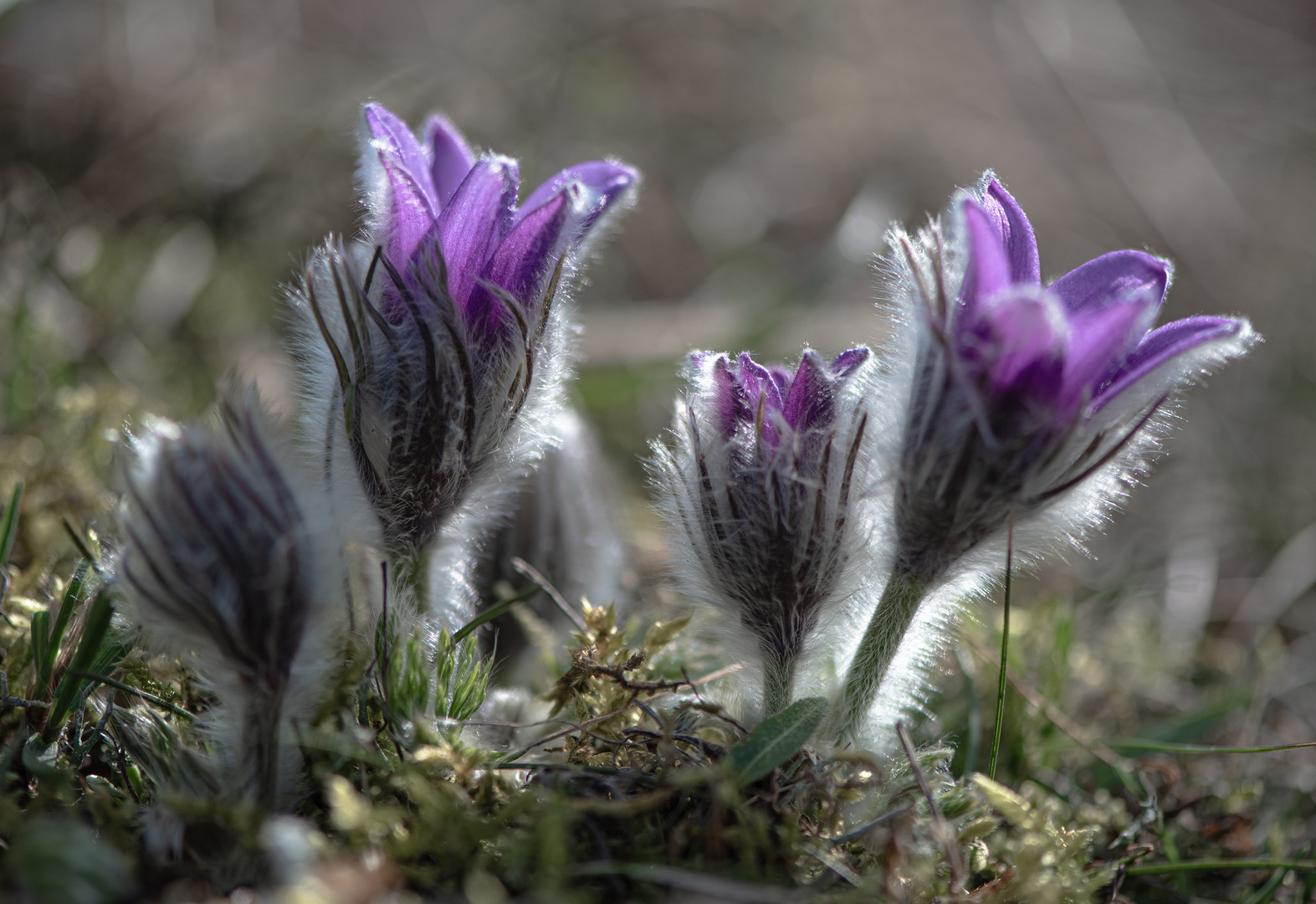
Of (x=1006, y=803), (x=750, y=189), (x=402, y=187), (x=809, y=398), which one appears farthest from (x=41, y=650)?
(x=750, y=189)

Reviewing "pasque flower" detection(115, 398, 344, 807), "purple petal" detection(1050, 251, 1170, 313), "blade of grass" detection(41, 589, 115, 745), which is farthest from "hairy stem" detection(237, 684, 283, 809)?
"purple petal" detection(1050, 251, 1170, 313)

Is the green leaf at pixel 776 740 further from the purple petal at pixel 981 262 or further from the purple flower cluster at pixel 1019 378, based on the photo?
the purple petal at pixel 981 262

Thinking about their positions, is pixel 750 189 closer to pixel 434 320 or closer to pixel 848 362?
pixel 848 362

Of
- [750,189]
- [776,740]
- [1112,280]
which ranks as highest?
[750,189]

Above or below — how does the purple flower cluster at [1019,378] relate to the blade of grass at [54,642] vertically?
above

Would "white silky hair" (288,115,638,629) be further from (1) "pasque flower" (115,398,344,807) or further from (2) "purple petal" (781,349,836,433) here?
(2) "purple petal" (781,349,836,433)

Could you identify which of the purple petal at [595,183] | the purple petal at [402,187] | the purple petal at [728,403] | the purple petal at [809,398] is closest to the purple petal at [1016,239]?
the purple petal at [809,398]
